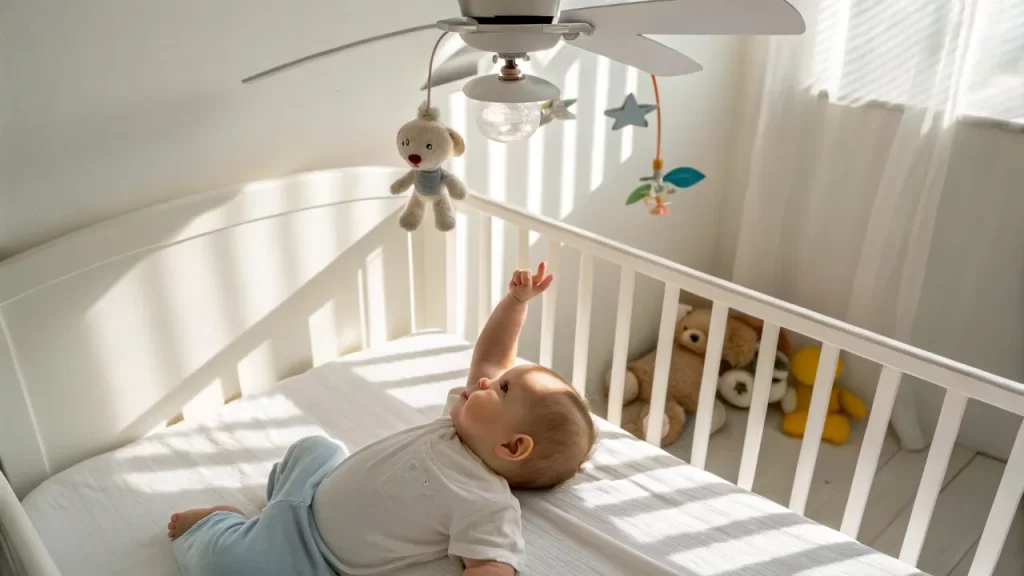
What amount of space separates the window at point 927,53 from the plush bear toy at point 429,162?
3.89ft

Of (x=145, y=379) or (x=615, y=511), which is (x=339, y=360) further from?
(x=615, y=511)

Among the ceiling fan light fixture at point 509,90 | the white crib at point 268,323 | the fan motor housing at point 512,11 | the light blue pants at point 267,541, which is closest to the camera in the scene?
the fan motor housing at point 512,11

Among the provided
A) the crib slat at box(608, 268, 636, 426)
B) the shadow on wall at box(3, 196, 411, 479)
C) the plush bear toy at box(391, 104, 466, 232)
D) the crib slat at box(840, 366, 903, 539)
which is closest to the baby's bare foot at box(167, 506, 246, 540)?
the shadow on wall at box(3, 196, 411, 479)

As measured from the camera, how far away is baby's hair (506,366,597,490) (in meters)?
1.02

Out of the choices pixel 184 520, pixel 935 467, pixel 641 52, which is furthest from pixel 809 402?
pixel 184 520

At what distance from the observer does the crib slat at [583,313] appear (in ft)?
4.51

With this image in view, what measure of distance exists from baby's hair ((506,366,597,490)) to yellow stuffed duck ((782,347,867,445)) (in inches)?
46.0

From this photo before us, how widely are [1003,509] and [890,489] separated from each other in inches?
36.7

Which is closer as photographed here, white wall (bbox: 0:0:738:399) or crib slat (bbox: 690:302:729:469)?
white wall (bbox: 0:0:738:399)

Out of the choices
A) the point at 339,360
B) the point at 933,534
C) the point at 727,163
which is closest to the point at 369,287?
the point at 339,360

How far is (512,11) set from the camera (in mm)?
728

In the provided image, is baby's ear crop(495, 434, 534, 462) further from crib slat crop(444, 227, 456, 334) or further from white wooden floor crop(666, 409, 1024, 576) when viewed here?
white wooden floor crop(666, 409, 1024, 576)

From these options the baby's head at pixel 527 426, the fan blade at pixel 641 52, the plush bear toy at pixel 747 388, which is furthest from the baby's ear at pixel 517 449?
the plush bear toy at pixel 747 388

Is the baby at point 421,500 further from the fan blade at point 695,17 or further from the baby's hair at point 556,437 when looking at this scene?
the fan blade at point 695,17
